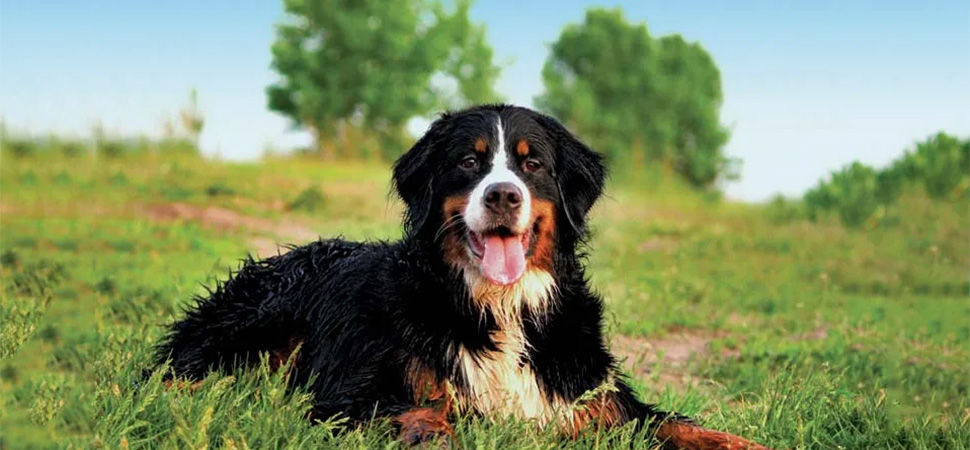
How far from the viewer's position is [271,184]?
19297mm

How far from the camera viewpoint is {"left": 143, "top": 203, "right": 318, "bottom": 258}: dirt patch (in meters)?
13.9

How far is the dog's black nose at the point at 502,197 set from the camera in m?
4.19

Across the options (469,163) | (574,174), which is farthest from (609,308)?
(469,163)

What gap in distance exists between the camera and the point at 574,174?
485cm

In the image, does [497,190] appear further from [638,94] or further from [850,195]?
[638,94]

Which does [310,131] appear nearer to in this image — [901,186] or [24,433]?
[901,186]

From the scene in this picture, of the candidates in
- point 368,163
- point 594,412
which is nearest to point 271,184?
point 368,163

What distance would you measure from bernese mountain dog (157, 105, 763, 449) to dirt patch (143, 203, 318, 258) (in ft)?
28.7

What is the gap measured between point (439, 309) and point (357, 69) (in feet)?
95.9

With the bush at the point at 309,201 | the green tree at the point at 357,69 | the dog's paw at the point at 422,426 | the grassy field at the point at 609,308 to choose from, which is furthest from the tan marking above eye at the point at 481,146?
the green tree at the point at 357,69

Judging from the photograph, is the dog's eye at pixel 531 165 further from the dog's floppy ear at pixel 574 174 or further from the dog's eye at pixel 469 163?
the dog's eye at pixel 469 163

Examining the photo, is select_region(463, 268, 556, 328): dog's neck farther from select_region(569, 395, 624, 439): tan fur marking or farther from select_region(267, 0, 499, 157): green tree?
select_region(267, 0, 499, 157): green tree

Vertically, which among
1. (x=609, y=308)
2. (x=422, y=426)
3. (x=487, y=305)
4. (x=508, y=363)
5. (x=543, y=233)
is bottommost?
(x=422, y=426)

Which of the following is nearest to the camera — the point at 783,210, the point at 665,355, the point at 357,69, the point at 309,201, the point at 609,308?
the point at 609,308
